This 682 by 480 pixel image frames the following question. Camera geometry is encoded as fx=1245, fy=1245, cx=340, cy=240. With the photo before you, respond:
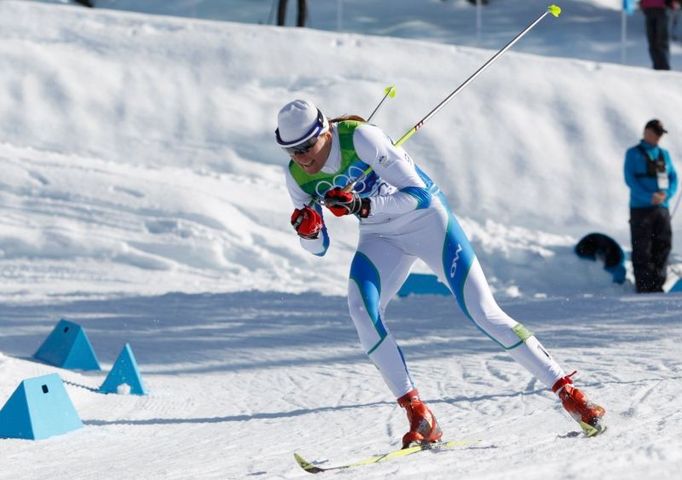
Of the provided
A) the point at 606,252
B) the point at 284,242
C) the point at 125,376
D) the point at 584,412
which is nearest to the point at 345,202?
the point at 584,412

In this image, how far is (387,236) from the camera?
209 inches

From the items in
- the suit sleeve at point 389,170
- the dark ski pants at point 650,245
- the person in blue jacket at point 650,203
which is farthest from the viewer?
the dark ski pants at point 650,245

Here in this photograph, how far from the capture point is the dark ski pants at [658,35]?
50.4 ft

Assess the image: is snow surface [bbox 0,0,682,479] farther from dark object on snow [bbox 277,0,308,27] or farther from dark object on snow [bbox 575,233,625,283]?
dark object on snow [bbox 277,0,308,27]

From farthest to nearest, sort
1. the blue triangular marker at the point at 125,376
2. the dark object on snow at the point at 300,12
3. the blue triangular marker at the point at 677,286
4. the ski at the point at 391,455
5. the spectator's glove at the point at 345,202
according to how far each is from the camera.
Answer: the dark object on snow at the point at 300,12
the blue triangular marker at the point at 677,286
the blue triangular marker at the point at 125,376
the spectator's glove at the point at 345,202
the ski at the point at 391,455

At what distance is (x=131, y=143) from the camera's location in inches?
611

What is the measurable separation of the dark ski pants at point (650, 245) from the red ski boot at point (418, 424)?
6133mm

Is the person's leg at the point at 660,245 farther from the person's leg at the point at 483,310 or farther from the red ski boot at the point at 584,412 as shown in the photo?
the red ski boot at the point at 584,412

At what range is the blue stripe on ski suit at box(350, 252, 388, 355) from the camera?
16.7 feet

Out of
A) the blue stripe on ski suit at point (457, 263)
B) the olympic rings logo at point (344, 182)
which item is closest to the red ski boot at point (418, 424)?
the blue stripe on ski suit at point (457, 263)

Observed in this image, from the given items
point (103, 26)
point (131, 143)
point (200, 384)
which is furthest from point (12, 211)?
point (200, 384)

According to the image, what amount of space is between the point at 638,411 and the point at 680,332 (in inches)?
106

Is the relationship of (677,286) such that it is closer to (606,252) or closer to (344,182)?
(606,252)

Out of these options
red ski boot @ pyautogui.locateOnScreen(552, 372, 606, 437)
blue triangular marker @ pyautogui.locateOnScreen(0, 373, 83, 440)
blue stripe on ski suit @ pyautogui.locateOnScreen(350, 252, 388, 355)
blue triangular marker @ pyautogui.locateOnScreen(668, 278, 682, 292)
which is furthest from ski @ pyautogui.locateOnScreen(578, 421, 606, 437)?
→ blue triangular marker @ pyautogui.locateOnScreen(668, 278, 682, 292)
